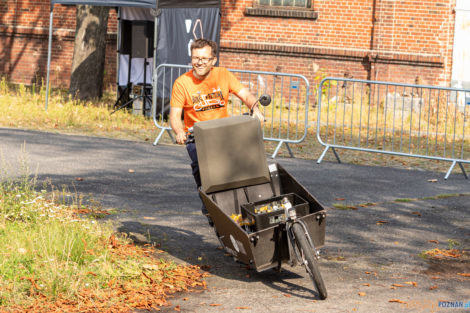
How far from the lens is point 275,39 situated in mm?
19734

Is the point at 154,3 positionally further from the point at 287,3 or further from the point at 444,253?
the point at 444,253

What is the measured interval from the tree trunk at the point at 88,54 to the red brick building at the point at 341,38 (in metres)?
2.80

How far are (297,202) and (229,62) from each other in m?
13.9

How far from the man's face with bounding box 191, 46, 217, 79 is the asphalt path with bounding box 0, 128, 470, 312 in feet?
5.06

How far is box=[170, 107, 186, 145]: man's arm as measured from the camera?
6.50 meters

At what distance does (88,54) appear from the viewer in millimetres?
17828

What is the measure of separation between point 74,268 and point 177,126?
156 cm

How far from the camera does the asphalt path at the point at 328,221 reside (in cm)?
576

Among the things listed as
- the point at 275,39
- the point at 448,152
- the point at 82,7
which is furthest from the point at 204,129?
the point at 275,39

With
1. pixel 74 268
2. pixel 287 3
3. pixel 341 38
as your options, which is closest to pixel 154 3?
pixel 287 3

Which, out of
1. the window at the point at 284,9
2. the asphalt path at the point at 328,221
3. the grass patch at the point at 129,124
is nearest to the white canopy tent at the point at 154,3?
the grass patch at the point at 129,124

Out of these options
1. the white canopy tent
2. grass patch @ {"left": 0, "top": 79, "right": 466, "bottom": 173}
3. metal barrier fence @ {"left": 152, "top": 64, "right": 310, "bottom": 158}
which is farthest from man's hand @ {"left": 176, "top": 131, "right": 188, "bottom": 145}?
the white canopy tent

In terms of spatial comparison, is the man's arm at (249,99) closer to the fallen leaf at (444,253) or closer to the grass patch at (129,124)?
the fallen leaf at (444,253)

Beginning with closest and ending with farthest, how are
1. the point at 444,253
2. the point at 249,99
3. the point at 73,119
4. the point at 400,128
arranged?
1. the point at 249,99
2. the point at 444,253
3. the point at 400,128
4. the point at 73,119
